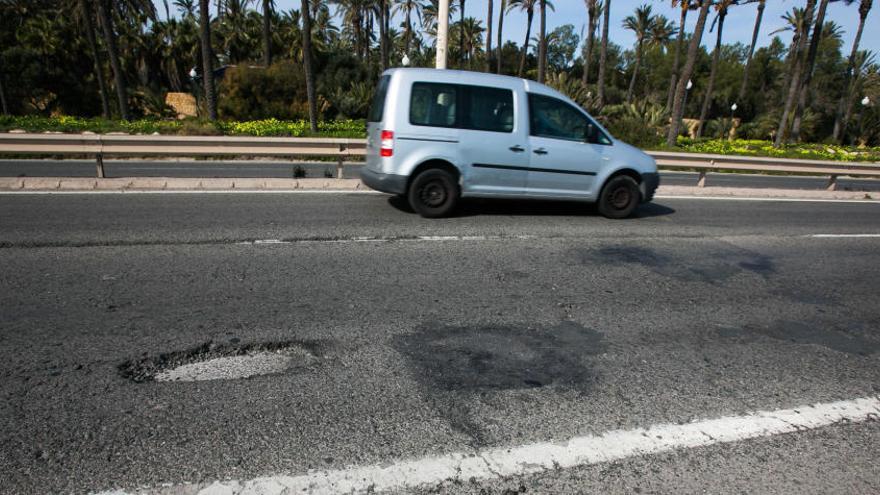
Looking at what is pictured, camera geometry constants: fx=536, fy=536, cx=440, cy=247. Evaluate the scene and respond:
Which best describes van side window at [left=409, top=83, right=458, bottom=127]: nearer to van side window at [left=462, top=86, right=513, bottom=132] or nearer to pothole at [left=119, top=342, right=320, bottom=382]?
van side window at [left=462, top=86, right=513, bottom=132]

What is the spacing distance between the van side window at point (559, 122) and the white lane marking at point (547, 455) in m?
5.32

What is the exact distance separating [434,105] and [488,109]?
770 millimetres

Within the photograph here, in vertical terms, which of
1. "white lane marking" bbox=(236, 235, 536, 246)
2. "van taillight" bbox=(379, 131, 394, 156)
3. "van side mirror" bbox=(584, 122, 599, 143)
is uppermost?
"van side mirror" bbox=(584, 122, 599, 143)

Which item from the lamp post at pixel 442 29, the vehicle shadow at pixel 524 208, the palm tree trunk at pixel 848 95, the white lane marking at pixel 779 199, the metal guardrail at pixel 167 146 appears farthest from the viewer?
the palm tree trunk at pixel 848 95

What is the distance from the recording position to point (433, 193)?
24.3 feet

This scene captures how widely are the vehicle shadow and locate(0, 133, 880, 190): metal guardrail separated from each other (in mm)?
2225

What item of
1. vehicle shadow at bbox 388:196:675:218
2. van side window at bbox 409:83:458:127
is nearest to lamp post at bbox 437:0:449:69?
vehicle shadow at bbox 388:196:675:218

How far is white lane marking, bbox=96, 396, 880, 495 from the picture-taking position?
2217 mm

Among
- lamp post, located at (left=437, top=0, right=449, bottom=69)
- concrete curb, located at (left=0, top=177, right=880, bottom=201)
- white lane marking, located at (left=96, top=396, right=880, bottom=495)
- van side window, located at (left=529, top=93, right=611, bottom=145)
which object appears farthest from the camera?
lamp post, located at (left=437, top=0, right=449, bottom=69)

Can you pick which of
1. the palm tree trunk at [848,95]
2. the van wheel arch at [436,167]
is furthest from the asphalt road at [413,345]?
the palm tree trunk at [848,95]

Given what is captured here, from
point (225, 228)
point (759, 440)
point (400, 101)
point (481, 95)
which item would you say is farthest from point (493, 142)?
point (759, 440)

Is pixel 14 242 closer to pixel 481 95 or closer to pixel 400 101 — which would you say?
pixel 400 101

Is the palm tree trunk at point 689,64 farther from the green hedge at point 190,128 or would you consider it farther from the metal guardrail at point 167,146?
the metal guardrail at point 167,146

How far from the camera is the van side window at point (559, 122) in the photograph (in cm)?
761
